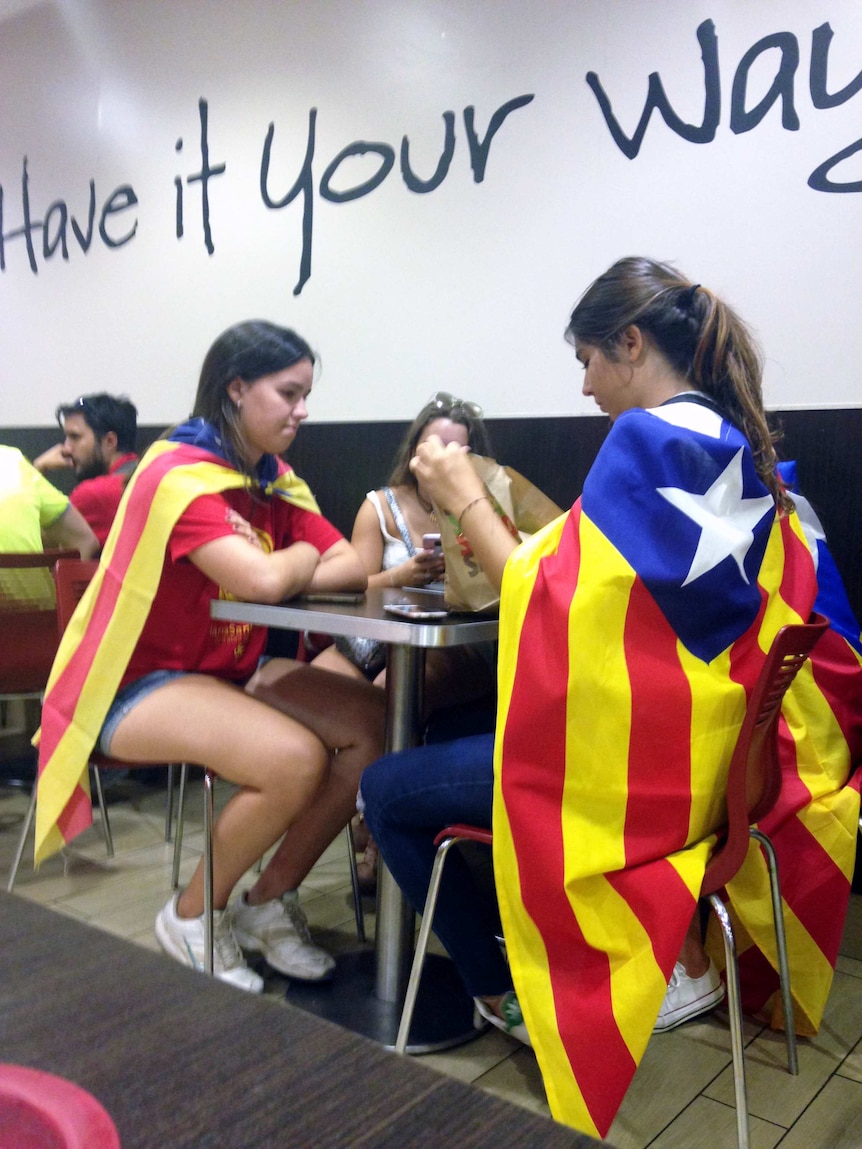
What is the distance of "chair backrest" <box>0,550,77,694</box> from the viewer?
2.54 m

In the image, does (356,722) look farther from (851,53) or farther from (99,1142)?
(851,53)

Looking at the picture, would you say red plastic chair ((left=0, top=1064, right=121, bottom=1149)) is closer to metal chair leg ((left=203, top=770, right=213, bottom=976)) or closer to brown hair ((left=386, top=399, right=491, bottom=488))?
metal chair leg ((left=203, top=770, right=213, bottom=976))

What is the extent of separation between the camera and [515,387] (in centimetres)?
292

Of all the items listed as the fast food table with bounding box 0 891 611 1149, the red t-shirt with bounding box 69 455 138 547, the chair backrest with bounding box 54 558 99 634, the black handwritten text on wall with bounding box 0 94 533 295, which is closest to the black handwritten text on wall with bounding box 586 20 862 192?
the black handwritten text on wall with bounding box 0 94 533 295

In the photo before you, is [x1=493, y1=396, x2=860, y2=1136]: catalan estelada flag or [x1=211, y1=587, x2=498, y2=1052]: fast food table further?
[x1=211, y1=587, x2=498, y2=1052]: fast food table

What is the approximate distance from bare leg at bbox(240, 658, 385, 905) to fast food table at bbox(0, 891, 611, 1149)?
1.48 m

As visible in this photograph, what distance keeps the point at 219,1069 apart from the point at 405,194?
3132 mm

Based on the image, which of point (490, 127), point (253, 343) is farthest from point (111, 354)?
point (253, 343)

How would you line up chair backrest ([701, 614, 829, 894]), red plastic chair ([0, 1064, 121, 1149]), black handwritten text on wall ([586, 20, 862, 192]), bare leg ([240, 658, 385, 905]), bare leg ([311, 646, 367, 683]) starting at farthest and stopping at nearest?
bare leg ([311, 646, 367, 683]), black handwritten text on wall ([586, 20, 862, 192]), bare leg ([240, 658, 385, 905]), chair backrest ([701, 614, 829, 894]), red plastic chair ([0, 1064, 121, 1149])

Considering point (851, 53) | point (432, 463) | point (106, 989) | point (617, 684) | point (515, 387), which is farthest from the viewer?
point (515, 387)

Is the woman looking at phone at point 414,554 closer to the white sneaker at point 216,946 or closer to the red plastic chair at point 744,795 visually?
the white sneaker at point 216,946

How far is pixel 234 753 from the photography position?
1742 millimetres

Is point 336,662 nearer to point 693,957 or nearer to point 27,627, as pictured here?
point 27,627

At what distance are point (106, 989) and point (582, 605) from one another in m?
0.93
